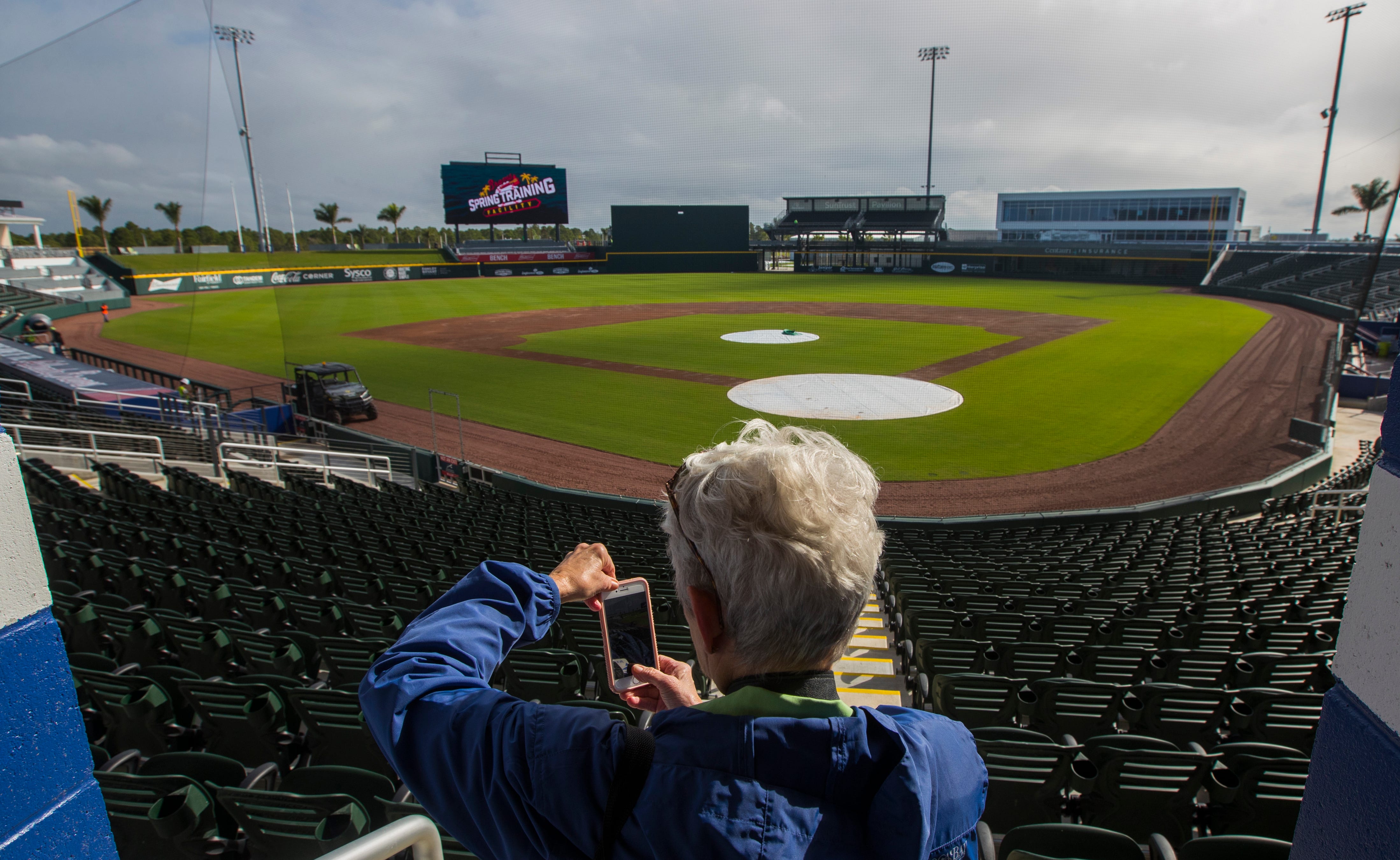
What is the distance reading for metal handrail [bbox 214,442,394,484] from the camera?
47.4 feet

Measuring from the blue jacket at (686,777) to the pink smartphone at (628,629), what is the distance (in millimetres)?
503

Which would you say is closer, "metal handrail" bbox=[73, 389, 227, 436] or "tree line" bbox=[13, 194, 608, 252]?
"metal handrail" bbox=[73, 389, 227, 436]

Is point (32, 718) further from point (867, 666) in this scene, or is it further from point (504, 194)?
point (504, 194)

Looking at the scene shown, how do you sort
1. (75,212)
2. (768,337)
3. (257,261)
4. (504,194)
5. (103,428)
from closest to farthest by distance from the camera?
1. (75,212)
2. (103,428)
3. (768,337)
4. (257,261)
5. (504,194)

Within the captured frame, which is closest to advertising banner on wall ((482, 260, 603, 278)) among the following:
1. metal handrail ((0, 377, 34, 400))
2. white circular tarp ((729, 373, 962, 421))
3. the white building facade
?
the white building facade

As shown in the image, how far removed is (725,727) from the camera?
46.8 inches

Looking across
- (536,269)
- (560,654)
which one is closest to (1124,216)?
(536,269)

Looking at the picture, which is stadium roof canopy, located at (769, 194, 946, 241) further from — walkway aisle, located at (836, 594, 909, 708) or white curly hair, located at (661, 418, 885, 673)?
white curly hair, located at (661, 418, 885, 673)

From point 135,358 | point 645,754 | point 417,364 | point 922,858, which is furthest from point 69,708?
point 135,358

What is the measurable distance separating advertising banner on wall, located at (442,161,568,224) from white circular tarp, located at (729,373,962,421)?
60068 millimetres

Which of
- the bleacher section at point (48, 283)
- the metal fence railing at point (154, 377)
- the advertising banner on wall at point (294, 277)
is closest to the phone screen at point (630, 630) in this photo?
the metal fence railing at point (154, 377)

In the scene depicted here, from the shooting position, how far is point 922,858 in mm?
1170

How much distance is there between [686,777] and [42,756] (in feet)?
5.14

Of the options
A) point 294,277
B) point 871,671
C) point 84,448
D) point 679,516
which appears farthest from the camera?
point 294,277
